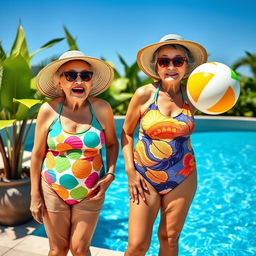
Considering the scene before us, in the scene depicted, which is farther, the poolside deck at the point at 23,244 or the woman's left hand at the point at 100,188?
the poolside deck at the point at 23,244

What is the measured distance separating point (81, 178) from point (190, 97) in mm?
996

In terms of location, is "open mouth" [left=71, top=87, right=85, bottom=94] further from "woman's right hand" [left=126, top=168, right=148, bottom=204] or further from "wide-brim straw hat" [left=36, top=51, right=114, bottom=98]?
"woman's right hand" [left=126, top=168, right=148, bottom=204]

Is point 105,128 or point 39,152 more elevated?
point 105,128

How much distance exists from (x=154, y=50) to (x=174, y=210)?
1251mm

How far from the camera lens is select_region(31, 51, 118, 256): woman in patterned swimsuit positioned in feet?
7.07

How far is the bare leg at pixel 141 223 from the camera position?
7.37ft

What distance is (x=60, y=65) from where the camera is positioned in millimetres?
2248

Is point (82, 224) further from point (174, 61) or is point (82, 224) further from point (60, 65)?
point (174, 61)

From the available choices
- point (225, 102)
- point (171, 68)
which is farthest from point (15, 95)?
point (225, 102)

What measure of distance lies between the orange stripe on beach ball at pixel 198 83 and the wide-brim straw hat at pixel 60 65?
66 centimetres

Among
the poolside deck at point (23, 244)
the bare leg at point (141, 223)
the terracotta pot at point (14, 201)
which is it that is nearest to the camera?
the bare leg at point (141, 223)

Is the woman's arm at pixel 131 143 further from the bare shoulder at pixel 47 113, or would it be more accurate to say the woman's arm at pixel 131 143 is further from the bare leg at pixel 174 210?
the bare shoulder at pixel 47 113

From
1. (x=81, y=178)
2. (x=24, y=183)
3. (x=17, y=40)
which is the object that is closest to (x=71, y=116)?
(x=81, y=178)

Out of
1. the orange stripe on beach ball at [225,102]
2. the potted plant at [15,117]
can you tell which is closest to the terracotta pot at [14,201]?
the potted plant at [15,117]
